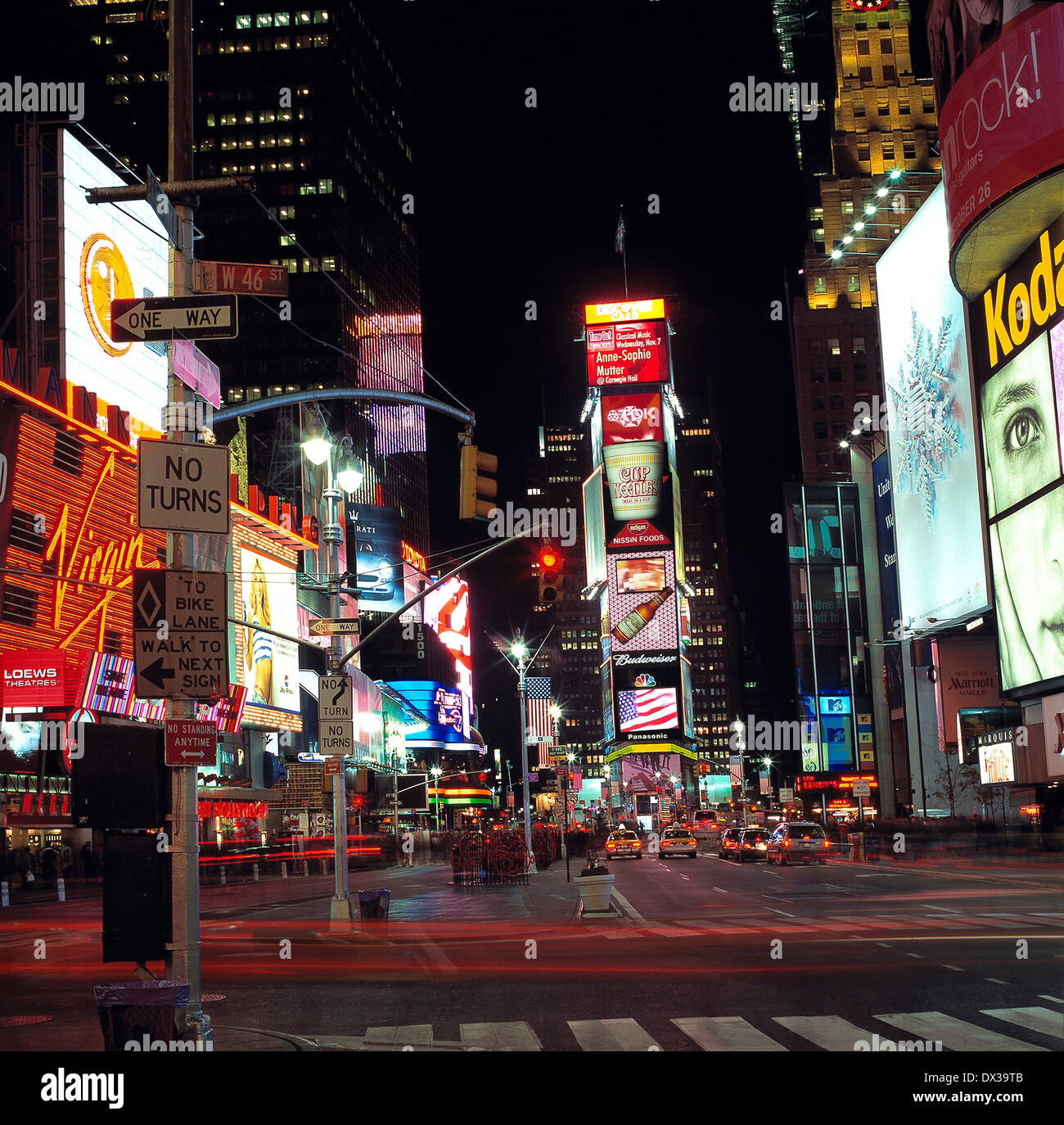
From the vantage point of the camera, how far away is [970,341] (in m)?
45.8

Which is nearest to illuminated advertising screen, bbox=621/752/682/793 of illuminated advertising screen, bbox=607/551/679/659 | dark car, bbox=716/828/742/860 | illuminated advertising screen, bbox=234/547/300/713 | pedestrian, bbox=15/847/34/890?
illuminated advertising screen, bbox=607/551/679/659

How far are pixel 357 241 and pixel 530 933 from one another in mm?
151849

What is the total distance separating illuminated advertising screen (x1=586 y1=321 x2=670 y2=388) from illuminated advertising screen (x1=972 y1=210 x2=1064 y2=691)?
293ft

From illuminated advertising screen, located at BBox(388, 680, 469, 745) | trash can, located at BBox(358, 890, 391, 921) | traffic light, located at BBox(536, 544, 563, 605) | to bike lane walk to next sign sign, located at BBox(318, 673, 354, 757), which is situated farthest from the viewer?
illuminated advertising screen, located at BBox(388, 680, 469, 745)

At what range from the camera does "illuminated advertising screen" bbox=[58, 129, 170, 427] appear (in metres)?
54.9

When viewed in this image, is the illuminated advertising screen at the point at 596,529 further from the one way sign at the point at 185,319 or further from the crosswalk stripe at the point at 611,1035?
the one way sign at the point at 185,319

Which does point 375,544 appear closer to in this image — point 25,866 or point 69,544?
point 69,544

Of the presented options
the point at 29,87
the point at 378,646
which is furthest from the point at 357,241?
the point at 29,87

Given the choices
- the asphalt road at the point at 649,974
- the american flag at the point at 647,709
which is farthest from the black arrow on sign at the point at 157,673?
the american flag at the point at 647,709

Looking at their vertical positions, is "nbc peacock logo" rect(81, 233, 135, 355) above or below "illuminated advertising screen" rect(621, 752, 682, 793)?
above

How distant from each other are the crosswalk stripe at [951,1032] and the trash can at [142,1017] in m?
6.23

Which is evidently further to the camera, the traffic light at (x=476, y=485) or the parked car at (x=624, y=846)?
the parked car at (x=624, y=846)

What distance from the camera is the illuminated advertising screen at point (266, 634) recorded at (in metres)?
72.4

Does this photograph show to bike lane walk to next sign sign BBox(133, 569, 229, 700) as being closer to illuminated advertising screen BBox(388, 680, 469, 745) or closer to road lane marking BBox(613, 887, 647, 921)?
road lane marking BBox(613, 887, 647, 921)
